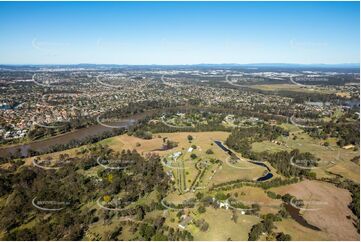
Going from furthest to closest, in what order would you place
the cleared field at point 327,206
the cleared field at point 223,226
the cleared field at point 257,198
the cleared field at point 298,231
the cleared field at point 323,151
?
the cleared field at point 323,151
the cleared field at point 257,198
the cleared field at point 327,206
the cleared field at point 298,231
the cleared field at point 223,226

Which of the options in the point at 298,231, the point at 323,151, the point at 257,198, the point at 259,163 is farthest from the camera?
the point at 323,151

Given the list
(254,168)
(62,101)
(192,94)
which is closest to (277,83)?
(192,94)

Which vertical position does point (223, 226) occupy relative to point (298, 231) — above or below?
above

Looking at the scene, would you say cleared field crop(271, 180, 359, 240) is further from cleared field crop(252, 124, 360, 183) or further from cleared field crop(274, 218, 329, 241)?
cleared field crop(252, 124, 360, 183)

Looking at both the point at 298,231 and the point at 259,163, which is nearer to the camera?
the point at 298,231

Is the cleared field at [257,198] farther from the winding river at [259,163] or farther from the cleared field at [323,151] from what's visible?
the cleared field at [323,151]

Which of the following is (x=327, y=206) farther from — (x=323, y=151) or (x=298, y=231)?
(x=323, y=151)

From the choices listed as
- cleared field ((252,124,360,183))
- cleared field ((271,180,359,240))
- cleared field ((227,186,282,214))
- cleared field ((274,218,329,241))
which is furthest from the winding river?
cleared field ((274,218,329,241))

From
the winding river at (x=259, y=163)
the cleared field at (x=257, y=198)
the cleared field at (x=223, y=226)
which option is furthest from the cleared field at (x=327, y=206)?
the cleared field at (x=223, y=226)

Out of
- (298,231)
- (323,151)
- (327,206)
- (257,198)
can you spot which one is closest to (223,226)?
(298,231)
